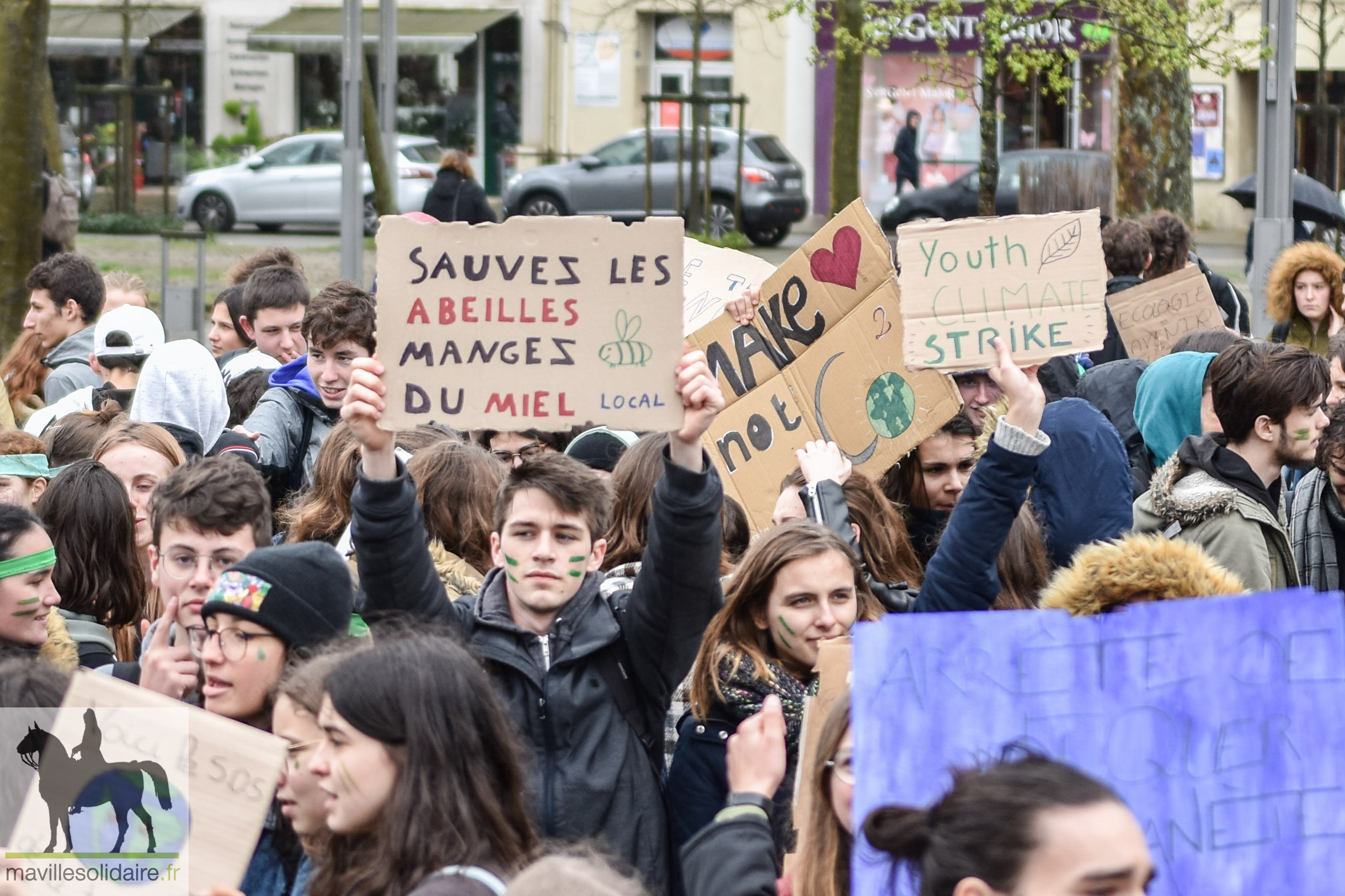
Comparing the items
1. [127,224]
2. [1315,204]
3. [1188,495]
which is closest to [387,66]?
[1315,204]

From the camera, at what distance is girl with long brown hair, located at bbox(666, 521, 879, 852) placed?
11.9 feet

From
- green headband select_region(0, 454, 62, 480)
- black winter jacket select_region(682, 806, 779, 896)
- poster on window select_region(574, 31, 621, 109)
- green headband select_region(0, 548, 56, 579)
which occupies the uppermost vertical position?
poster on window select_region(574, 31, 621, 109)

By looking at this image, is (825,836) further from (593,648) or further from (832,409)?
(832,409)

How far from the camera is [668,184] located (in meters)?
23.4

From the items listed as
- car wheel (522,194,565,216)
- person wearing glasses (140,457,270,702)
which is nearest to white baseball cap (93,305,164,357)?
person wearing glasses (140,457,270,702)

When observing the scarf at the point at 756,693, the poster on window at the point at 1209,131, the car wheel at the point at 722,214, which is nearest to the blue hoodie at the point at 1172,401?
the scarf at the point at 756,693

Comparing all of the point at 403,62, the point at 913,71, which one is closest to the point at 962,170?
the point at 913,71

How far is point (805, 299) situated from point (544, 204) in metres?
19.5

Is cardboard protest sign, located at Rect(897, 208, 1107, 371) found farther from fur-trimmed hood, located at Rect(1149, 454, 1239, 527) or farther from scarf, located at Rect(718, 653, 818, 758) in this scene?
scarf, located at Rect(718, 653, 818, 758)

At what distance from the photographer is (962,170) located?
29.5 m

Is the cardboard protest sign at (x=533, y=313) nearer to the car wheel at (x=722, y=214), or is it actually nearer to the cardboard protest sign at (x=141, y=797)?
the cardboard protest sign at (x=141, y=797)

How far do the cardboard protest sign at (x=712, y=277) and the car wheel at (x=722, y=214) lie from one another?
637 inches

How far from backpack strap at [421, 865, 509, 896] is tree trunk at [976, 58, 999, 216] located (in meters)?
11.5

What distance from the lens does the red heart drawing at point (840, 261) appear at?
5207 mm
